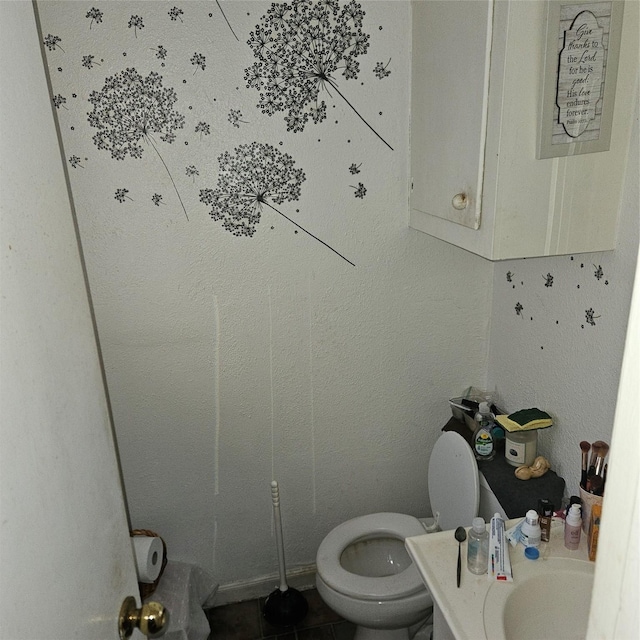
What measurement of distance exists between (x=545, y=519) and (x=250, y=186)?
1230 millimetres

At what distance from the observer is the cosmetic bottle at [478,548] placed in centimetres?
134

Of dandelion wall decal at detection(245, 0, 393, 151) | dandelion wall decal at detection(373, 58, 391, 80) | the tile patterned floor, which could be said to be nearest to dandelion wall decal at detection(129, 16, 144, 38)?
dandelion wall decal at detection(245, 0, 393, 151)

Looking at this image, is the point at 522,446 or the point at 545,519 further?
the point at 522,446

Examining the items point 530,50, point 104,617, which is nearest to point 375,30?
point 530,50

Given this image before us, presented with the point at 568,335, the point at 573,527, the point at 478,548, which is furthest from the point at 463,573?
the point at 568,335

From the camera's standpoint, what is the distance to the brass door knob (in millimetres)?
844

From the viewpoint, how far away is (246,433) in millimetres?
2021

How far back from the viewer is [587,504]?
1.39 m

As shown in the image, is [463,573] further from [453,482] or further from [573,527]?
[453,482]

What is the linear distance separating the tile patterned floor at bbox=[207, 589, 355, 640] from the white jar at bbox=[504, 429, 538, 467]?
3.05ft

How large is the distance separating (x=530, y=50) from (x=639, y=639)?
119 cm

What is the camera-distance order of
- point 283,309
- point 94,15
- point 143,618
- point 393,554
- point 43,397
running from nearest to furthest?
1. point 43,397
2. point 143,618
3. point 94,15
4. point 283,309
5. point 393,554

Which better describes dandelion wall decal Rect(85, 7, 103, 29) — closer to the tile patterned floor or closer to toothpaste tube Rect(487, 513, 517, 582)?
toothpaste tube Rect(487, 513, 517, 582)

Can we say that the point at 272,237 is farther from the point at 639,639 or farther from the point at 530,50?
the point at 639,639
